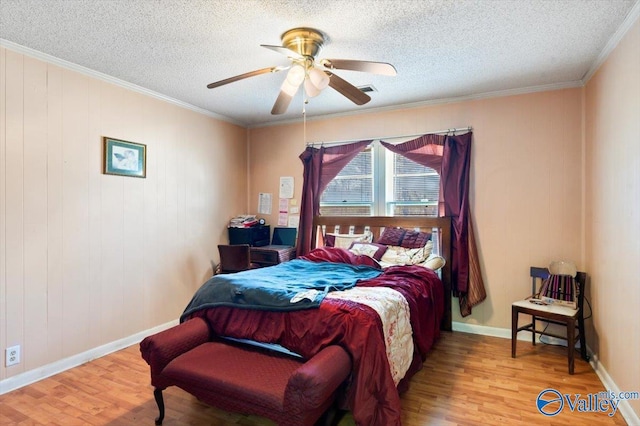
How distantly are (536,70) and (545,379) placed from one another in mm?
Result: 2552

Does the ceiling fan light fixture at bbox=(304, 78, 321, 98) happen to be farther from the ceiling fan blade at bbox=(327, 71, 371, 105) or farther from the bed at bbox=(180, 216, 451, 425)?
the bed at bbox=(180, 216, 451, 425)

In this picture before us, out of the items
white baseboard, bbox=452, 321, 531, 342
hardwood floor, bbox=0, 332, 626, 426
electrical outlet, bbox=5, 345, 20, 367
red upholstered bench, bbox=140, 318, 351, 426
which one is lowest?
hardwood floor, bbox=0, 332, 626, 426

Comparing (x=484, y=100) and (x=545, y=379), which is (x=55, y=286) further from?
(x=484, y=100)

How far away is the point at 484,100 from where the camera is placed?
12.1 feet

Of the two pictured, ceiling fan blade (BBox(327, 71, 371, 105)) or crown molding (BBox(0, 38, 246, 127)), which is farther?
crown molding (BBox(0, 38, 246, 127))

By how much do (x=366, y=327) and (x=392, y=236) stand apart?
1.96 metres

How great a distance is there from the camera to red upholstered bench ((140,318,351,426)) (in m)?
1.68

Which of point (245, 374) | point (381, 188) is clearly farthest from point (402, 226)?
point (245, 374)

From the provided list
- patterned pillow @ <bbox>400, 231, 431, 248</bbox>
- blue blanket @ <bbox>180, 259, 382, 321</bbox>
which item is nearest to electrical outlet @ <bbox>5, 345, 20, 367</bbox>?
blue blanket @ <bbox>180, 259, 382, 321</bbox>

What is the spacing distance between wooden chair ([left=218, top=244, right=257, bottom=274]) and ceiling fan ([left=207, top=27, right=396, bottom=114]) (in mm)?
1992

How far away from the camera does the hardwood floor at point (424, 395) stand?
219 centimetres

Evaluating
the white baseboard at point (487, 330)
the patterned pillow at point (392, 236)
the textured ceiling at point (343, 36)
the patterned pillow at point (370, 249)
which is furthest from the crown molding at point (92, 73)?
the white baseboard at point (487, 330)

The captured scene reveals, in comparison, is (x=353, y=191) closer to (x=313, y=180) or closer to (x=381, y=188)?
(x=381, y=188)

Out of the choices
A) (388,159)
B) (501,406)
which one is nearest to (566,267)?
(501,406)
